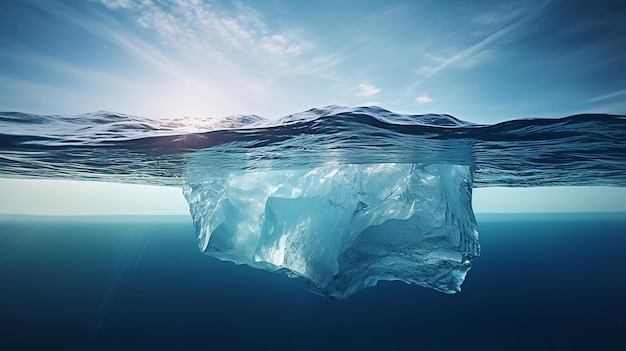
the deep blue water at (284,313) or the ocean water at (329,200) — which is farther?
the deep blue water at (284,313)

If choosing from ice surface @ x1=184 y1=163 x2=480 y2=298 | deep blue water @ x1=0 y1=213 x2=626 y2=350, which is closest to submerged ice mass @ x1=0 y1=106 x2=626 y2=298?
ice surface @ x1=184 y1=163 x2=480 y2=298

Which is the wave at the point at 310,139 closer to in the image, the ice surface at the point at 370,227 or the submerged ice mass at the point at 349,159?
the submerged ice mass at the point at 349,159

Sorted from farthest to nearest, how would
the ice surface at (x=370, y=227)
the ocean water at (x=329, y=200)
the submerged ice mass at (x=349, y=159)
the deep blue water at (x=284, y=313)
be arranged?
the deep blue water at (x=284, y=313) < the ice surface at (x=370, y=227) < the ocean water at (x=329, y=200) < the submerged ice mass at (x=349, y=159)

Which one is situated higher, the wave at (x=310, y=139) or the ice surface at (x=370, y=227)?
the wave at (x=310, y=139)

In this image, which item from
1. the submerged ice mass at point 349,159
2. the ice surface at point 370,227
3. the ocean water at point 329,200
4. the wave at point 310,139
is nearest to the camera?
the wave at point 310,139

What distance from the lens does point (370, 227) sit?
6.58 meters

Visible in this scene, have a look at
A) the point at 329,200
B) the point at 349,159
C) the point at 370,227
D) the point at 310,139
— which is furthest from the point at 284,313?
the point at 310,139

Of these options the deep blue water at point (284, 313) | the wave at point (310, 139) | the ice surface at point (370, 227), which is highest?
the wave at point (310, 139)

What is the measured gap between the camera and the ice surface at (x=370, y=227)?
21.3ft

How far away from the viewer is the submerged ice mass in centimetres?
588

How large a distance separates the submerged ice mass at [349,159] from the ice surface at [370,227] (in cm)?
3

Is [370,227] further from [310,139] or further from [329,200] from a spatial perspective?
[310,139]

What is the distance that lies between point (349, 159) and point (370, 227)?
2.52 m

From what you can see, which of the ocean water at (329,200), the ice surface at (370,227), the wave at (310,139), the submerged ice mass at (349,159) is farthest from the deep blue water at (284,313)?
the wave at (310,139)
